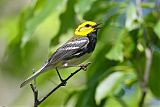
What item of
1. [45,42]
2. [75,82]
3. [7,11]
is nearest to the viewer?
[75,82]

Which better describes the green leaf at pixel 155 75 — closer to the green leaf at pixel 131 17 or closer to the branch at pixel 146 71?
the branch at pixel 146 71

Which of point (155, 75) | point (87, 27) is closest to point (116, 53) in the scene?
point (87, 27)

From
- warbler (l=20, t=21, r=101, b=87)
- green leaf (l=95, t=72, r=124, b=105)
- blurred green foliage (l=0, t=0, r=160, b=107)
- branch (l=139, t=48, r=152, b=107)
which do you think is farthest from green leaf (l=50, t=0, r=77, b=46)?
branch (l=139, t=48, r=152, b=107)

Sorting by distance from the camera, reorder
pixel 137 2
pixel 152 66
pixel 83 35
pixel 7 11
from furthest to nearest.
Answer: pixel 7 11, pixel 152 66, pixel 137 2, pixel 83 35

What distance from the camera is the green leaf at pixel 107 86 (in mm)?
3383

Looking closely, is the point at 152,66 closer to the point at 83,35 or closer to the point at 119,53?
the point at 119,53

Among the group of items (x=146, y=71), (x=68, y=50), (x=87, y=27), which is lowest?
(x=146, y=71)

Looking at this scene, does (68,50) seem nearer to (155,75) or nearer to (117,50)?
(117,50)

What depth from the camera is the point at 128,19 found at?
11.1 ft

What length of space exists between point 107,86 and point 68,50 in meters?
0.52

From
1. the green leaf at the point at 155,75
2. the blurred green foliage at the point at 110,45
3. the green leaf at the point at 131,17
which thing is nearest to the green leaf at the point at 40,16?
the blurred green foliage at the point at 110,45

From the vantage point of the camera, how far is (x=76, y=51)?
2.95 m

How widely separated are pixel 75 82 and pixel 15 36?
78 centimetres

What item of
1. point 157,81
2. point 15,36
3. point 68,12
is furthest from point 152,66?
point 15,36
